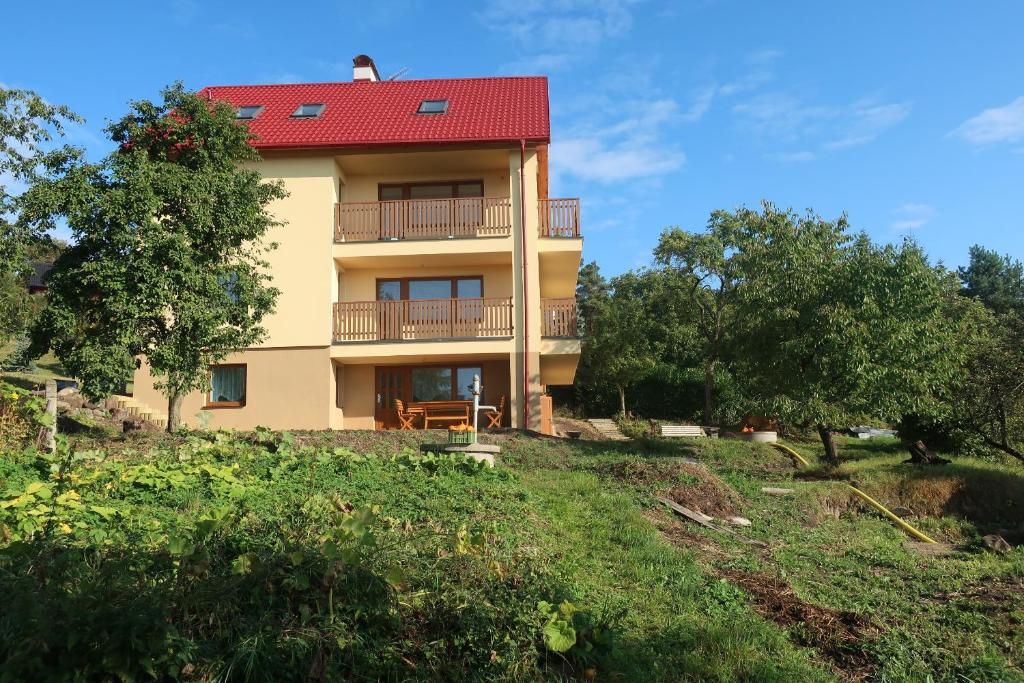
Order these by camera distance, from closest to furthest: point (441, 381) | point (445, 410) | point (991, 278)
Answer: point (445, 410), point (441, 381), point (991, 278)

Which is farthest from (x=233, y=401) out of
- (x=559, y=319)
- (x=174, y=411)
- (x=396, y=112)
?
(x=396, y=112)

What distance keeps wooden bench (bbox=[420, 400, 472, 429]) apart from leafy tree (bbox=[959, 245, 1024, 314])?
4134 cm

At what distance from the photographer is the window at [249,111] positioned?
71.5ft

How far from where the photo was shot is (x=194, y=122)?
1386 cm

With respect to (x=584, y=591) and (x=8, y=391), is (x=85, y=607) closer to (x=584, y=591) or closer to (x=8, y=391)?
(x=584, y=591)

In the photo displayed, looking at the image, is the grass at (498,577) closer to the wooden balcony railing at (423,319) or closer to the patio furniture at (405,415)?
the patio furniture at (405,415)

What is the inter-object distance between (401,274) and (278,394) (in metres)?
4.42

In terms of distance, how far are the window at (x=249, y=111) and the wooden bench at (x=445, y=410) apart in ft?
30.9

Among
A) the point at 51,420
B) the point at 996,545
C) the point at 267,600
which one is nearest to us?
the point at 267,600

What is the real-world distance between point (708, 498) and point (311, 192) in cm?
1285

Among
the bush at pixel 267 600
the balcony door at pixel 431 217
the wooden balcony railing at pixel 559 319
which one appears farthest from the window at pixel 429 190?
the bush at pixel 267 600

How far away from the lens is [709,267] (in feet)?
96.2

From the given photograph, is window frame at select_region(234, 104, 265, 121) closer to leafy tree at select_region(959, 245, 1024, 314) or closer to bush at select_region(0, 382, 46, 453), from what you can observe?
bush at select_region(0, 382, 46, 453)

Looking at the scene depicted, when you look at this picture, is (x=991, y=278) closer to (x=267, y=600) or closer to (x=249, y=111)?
(x=249, y=111)
